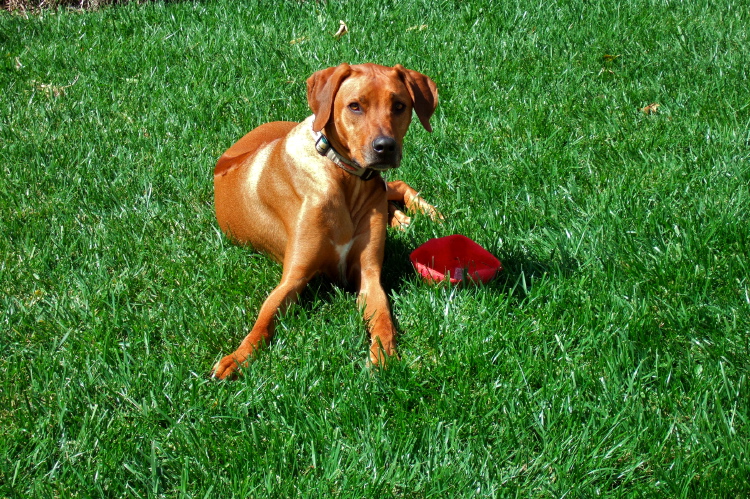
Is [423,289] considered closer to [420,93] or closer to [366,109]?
[366,109]

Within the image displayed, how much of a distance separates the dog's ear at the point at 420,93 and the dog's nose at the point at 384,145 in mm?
398

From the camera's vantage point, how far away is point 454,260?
3.74 m

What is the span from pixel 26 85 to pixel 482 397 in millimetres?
5199

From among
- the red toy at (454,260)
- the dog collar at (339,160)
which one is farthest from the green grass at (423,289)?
the dog collar at (339,160)

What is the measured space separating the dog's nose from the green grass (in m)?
0.66

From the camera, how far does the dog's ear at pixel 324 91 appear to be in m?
3.50

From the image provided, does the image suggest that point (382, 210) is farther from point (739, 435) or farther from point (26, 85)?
point (26, 85)

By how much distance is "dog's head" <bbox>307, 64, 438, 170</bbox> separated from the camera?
3373 mm

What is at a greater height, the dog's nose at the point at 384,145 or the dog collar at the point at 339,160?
the dog's nose at the point at 384,145

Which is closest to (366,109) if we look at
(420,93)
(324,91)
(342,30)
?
(324,91)

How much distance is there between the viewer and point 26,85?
6.38 meters

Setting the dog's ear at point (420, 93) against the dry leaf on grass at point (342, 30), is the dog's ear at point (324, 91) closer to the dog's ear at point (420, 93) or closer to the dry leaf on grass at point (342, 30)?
the dog's ear at point (420, 93)

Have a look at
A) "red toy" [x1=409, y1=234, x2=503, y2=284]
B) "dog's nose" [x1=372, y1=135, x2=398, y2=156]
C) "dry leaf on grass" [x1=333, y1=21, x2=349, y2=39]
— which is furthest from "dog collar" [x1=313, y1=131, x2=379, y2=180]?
"dry leaf on grass" [x1=333, y1=21, x2=349, y2=39]

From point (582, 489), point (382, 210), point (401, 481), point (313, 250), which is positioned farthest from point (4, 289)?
point (582, 489)
